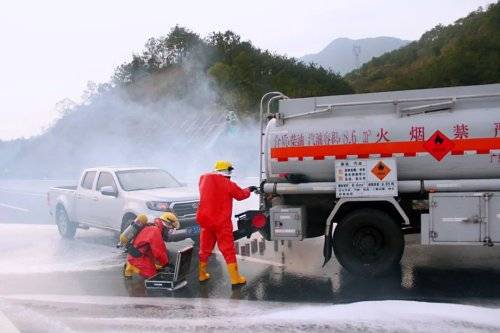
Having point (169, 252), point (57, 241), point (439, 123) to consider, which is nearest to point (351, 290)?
point (439, 123)

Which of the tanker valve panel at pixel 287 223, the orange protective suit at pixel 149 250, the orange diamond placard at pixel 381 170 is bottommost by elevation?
the orange protective suit at pixel 149 250

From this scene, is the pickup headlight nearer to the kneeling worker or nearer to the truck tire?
the kneeling worker

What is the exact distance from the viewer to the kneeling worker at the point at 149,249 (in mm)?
7676

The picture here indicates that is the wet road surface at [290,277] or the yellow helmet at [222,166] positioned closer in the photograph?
the wet road surface at [290,277]

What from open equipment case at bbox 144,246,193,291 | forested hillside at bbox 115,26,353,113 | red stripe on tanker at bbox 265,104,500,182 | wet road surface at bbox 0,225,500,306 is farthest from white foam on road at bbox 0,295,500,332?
forested hillside at bbox 115,26,353,113

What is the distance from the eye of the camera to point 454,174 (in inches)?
281

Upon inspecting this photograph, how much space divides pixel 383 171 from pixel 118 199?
5.49m

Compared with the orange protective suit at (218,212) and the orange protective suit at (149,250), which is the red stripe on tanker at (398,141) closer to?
the orange protective suit at (218,212)

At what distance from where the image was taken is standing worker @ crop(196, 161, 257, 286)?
7227 millimetres

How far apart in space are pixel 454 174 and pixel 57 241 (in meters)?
8.70

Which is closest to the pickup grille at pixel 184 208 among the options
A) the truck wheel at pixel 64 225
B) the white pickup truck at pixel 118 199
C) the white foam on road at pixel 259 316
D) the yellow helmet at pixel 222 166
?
the white pickup truck at pixel 118 199

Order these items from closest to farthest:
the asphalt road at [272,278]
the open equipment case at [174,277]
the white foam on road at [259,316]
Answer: the white foam on road at [259,316] < the asphalt road at [272,278] < the open equipment case at [174,277]

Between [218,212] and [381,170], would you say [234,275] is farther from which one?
[381,170]

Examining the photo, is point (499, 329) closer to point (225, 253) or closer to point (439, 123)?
point (439, 123)
